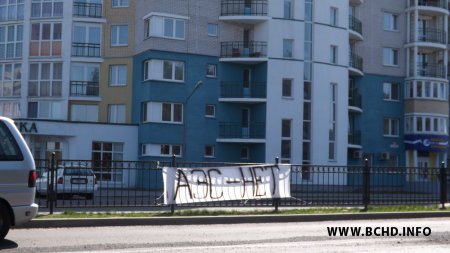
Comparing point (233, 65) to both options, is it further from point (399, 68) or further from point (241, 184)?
point (241, 184)

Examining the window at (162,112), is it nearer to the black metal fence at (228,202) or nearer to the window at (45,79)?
the window at (45,79)

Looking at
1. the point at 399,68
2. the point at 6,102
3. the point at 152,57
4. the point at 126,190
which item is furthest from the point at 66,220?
the point at 399,68

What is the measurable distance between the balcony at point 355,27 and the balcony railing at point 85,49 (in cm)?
1817

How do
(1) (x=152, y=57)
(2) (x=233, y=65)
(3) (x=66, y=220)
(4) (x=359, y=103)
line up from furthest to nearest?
(4) (x=359, y=103)
(2) (x=233, y=65)
(1) (x=152, y=57)
(3) (x=66, y=220)

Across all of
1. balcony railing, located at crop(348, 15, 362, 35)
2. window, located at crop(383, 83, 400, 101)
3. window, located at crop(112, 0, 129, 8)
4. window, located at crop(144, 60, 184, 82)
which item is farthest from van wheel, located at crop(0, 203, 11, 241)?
window, located at crop(383, 83, 400, 101)

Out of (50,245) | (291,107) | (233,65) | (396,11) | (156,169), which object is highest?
(396,11)

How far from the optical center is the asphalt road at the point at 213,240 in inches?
409

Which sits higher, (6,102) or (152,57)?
(152,57)

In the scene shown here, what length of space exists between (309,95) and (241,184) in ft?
88.2

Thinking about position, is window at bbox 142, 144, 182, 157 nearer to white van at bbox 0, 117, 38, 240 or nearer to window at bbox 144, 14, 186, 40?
window at bbox 144, 14, 186, 40

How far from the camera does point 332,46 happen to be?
43625 mm

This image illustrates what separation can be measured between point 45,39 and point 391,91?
26.6 m

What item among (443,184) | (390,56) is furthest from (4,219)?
(390,56)

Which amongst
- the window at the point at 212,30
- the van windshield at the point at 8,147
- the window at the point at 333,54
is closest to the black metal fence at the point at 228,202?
the van windshield at the point at 8,147
